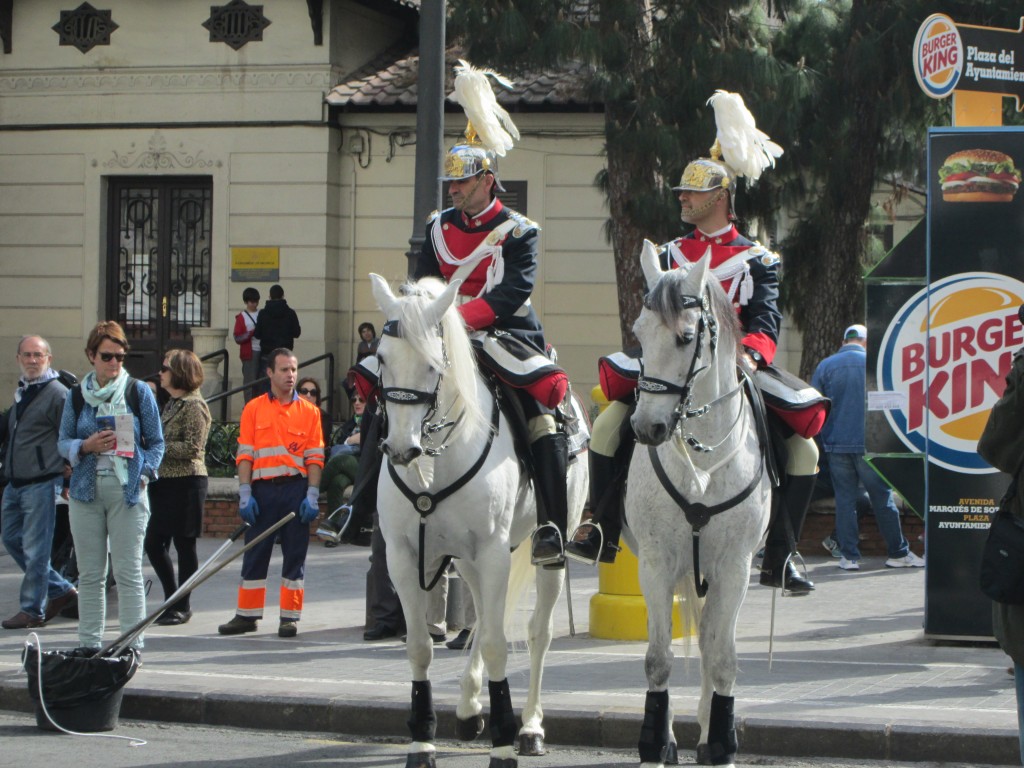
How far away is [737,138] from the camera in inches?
314

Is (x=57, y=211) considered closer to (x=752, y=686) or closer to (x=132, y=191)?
(x=132, y=191)

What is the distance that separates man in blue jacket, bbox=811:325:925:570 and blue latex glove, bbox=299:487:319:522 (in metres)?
5.53

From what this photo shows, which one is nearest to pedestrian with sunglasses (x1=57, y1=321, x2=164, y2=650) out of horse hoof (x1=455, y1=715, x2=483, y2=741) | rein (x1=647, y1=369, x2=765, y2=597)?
horse hoof (x1=455, y1=715, x2=483, y2=741)

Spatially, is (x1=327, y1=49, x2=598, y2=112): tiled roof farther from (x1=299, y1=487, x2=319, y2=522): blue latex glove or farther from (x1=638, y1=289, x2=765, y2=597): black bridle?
(x1=638, y1=289, x2=765, y2=597): black bridle

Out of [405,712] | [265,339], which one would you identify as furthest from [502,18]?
[405,712]

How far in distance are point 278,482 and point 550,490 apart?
399 cm

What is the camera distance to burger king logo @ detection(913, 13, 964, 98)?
34.7ft

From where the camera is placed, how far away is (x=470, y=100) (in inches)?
344

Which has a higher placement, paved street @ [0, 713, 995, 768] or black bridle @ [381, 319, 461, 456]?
black bridle @ [381, 319, 461, 456]

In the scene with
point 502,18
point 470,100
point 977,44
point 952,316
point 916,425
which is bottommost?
point 916,425

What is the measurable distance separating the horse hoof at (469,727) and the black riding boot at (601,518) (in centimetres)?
97

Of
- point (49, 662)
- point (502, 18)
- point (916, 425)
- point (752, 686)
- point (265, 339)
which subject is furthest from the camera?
point (265, 339)

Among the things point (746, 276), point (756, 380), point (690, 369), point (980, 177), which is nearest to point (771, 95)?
point (980, 177)

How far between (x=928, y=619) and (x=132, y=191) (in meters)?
17.7
